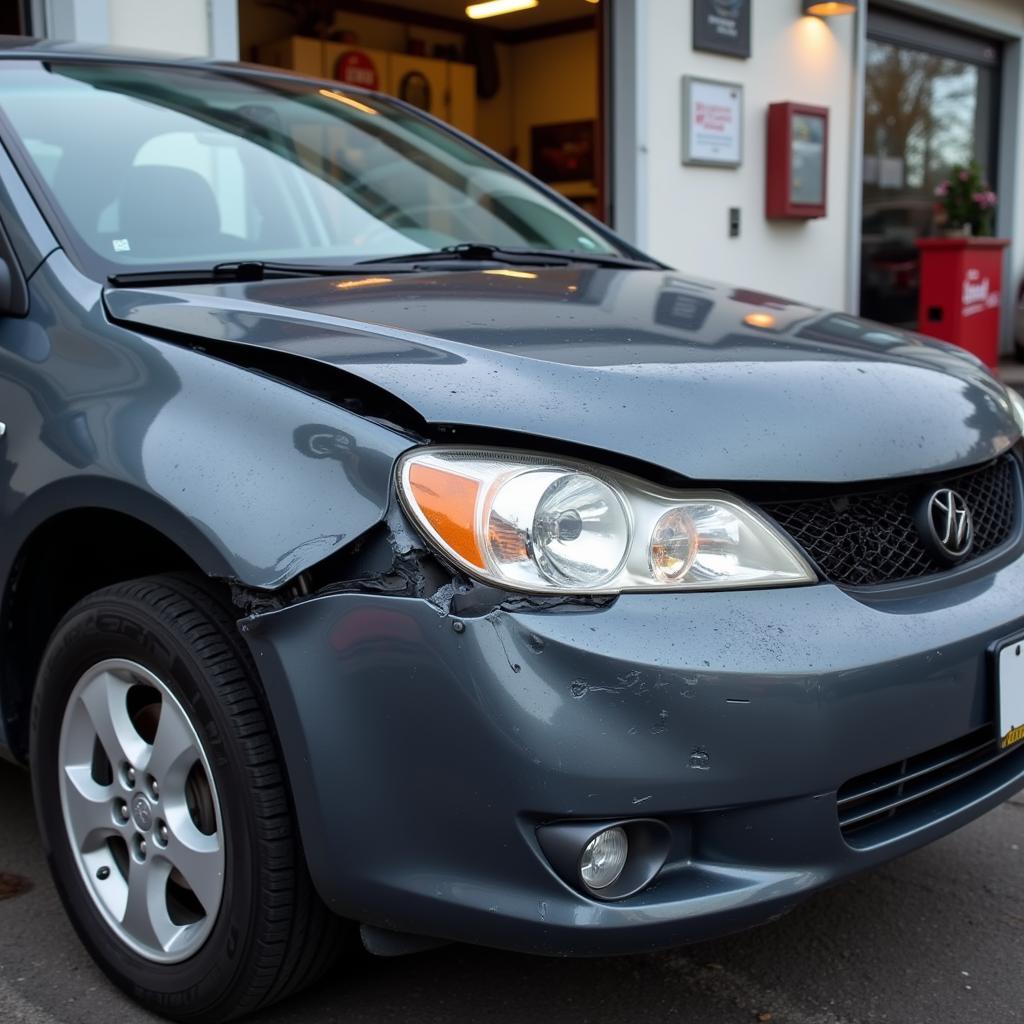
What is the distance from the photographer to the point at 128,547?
2.14 meters

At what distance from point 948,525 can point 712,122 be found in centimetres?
645

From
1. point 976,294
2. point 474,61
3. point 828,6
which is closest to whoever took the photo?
point 828,6

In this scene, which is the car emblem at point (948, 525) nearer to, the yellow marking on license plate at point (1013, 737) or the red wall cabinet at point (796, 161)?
the yellow marking on license plate at point (1013, 737)

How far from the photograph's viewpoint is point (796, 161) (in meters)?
8.45

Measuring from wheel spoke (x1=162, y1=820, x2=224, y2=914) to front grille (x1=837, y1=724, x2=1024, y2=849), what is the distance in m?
0.88

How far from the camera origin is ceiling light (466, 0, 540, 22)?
10.8m

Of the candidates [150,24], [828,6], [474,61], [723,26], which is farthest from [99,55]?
[474,61]

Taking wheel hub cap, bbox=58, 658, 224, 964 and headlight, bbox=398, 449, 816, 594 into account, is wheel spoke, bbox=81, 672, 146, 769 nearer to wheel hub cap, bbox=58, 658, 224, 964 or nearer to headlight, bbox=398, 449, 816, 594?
wheel hub cap, bbox=58, 658, 224, 964

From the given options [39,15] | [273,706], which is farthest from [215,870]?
[39,15]

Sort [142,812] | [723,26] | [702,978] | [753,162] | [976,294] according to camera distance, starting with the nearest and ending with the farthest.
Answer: [142,812], [702,978], [723,26], [753,162], [976,294]

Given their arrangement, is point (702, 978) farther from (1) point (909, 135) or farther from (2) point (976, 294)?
(1) point (909, 135)

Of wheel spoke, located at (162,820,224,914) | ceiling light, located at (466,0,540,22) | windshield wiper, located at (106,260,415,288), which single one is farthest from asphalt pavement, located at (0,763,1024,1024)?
ceiling light, located at (466,0,540,22)

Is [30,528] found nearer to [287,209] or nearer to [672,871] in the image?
[287,209]

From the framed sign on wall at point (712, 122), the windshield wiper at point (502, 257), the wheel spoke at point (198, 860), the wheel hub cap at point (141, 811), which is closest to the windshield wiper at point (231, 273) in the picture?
the windshield wiper at point (502, 257)
